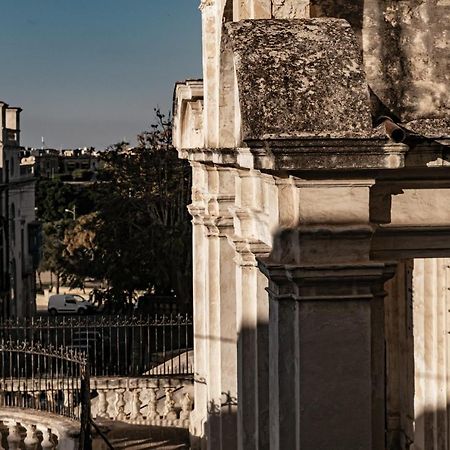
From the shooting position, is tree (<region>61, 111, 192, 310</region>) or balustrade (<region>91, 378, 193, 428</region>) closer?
balustrade (<region>91, 378, 193, 428</region>)

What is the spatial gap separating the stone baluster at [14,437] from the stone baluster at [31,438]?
0.14 metres

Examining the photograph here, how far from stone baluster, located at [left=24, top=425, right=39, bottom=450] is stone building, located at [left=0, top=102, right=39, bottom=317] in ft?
86.9

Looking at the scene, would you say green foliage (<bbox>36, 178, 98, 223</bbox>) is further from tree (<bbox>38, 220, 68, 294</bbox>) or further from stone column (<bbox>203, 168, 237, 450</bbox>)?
stone column (<bbox>203, 168, 237, 450</bbox>)

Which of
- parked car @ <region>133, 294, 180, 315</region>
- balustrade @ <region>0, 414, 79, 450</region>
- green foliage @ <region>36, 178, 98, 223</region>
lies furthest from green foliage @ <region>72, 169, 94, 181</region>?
balustrade @ <region>0, 414, 79, 450</region>

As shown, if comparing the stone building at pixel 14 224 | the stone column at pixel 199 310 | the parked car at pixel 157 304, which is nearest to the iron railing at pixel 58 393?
the stone column at pixel 199 310

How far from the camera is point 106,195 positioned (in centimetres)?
4172

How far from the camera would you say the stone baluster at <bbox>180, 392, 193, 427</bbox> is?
17.5 m

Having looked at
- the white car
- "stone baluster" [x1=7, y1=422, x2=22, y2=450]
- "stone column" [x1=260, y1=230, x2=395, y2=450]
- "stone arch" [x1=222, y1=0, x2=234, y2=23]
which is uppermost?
"stone arch" [x1=222, y1=0, x2=234, y2=23]

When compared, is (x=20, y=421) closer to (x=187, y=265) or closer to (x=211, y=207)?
(x=211, y=207)

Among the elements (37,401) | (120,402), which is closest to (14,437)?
(37,401)

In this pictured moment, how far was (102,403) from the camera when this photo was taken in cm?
1798

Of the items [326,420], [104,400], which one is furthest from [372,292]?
[104,400]

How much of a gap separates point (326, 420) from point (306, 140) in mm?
1614

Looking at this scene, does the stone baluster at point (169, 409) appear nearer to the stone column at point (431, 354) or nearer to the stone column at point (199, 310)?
the stone column at point (199, 310)
